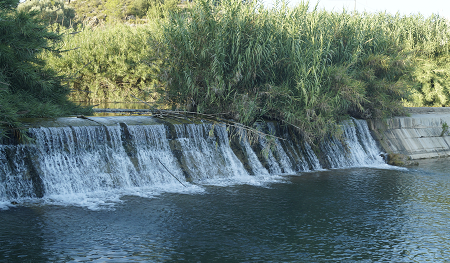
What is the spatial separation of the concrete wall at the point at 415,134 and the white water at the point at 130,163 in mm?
4022

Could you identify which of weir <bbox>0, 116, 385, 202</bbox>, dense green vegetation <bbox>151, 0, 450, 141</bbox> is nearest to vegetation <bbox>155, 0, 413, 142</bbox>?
dense green vegetation <bbox>151, 0, 450, 141</bbox>

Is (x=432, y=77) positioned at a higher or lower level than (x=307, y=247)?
higher

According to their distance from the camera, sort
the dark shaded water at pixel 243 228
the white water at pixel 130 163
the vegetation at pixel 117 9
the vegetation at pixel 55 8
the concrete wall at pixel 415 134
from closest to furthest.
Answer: the dark shaded water at pixel 243 228 → the white water at pixel 130 163 → the concrete wall at pixel 415 134 → the vegetation at pixel 55 8 → the vegetation at pixel 117 9

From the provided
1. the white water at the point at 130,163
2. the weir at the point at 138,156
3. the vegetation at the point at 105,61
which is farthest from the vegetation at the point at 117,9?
the white water at the point at 130,163

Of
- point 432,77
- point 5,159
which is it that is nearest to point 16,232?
point 5,159

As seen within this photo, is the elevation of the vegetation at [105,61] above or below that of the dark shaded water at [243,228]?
above

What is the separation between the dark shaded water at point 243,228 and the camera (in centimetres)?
646

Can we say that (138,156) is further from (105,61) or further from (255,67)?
(105,61)

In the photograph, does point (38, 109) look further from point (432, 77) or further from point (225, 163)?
point (432, 77)

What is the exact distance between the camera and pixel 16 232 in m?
6.93

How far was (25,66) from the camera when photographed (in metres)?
11.0

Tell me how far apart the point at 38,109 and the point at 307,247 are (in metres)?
7.23

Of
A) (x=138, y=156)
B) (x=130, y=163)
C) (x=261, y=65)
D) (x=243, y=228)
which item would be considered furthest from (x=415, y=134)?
(x=243, y=228)

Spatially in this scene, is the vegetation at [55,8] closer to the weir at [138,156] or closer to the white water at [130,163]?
the weir at [138,156]
